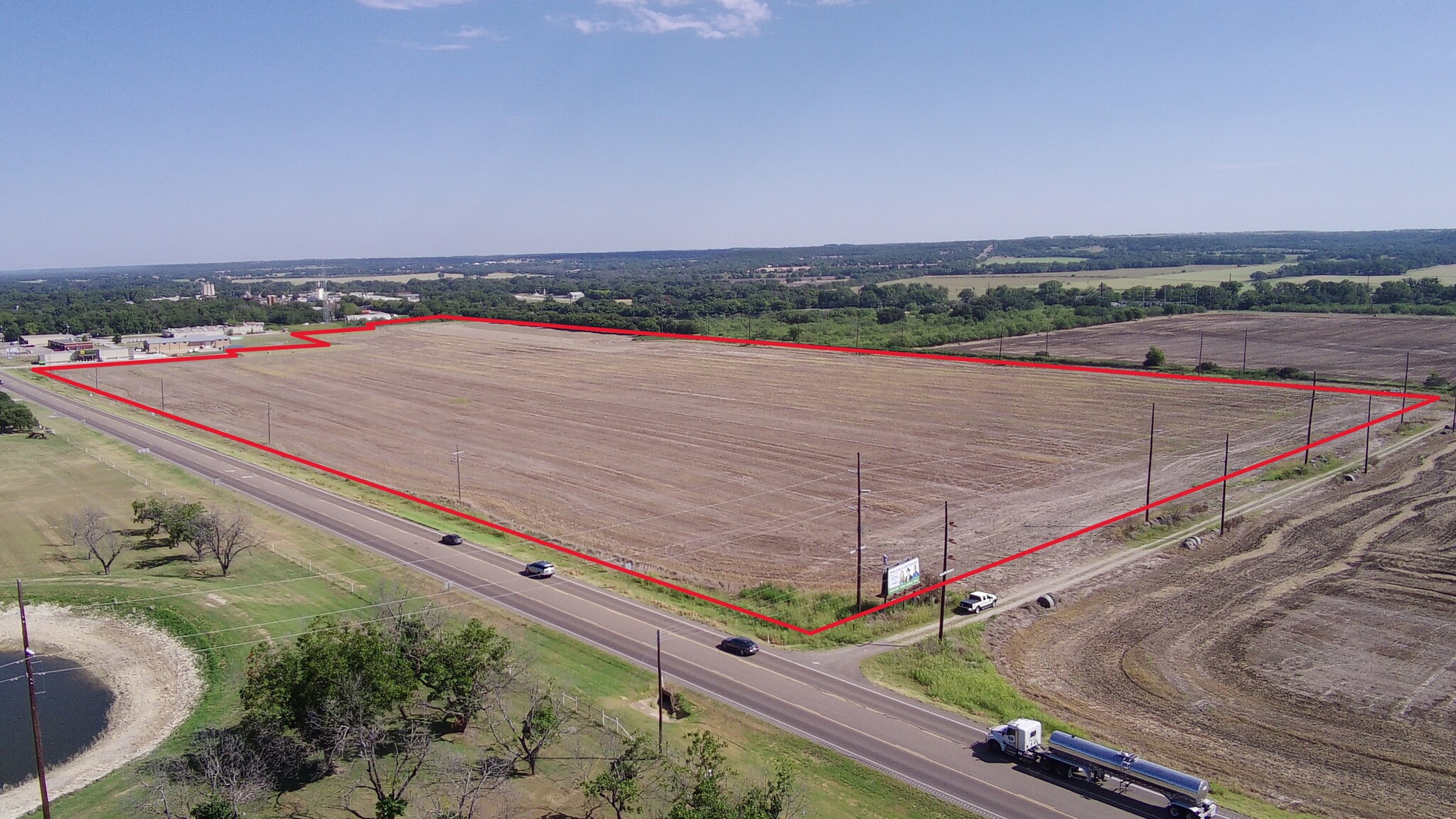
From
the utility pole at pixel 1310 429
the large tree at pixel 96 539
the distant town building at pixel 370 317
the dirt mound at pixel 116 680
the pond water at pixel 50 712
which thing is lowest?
the pond water at pixel 50 712

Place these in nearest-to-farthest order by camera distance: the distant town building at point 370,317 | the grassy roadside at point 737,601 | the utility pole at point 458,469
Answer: the grassy roadside at point 737,601, the utility pole at point 458,469, the distant town building at point 370,317

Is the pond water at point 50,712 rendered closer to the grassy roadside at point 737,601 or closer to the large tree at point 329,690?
the large tree at point 329,690

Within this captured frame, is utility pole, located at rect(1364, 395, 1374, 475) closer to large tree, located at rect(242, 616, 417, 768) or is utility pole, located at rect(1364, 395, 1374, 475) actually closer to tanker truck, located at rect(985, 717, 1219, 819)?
tanker truck, located at rect(985, 717, 1219, 819)

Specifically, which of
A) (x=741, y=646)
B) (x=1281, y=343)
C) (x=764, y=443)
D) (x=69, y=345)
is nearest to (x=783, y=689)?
(x=741, y=646)

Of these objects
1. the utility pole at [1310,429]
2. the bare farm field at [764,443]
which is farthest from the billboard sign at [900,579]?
the utility pole at [1310,429]

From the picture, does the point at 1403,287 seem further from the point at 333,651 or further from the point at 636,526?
the point at 333,651

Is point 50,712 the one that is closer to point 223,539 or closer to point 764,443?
point 223,539

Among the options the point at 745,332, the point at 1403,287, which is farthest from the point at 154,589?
the point at 1403,287
